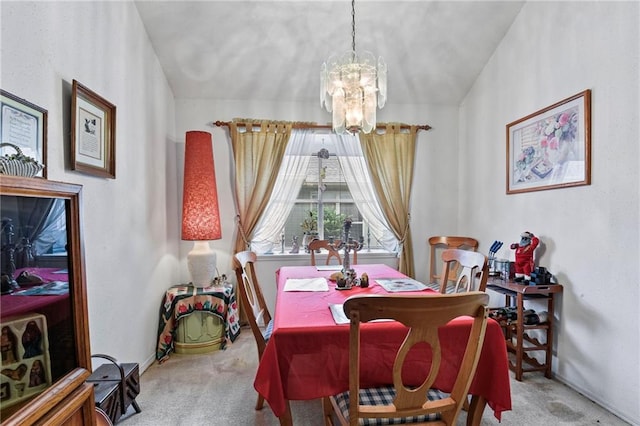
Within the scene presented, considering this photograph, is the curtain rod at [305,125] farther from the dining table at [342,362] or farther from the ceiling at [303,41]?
the dining table at [342,362]

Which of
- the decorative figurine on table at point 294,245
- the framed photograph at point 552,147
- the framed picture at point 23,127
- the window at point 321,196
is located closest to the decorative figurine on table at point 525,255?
the framed photograph at point 552,147

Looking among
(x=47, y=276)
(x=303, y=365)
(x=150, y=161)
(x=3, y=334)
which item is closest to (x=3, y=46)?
(x=47, y=276)

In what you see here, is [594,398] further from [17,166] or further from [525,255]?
[17,166]

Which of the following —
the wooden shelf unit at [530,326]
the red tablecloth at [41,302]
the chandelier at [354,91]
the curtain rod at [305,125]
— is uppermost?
the curtain rod at [305,125]

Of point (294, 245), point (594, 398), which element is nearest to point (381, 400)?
point (594, 398)

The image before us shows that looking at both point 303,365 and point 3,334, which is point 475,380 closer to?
point 303,365

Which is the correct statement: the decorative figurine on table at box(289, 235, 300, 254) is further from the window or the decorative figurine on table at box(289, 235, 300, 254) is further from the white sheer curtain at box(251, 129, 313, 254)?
the white sheer curtain at box(251, 129, 313, 254)

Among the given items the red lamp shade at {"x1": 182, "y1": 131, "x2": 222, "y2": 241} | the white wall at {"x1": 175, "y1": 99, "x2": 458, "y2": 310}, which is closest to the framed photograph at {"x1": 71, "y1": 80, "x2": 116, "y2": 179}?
the red lamp shade at {"x1": 182, "y1": 131, "x2": 222, "y2": 241}

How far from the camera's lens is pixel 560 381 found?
235 cm

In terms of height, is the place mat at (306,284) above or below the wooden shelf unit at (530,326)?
above

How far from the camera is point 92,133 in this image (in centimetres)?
192

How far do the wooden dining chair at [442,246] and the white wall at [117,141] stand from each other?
281 cm

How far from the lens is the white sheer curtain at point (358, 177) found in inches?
143

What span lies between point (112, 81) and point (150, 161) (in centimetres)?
78
